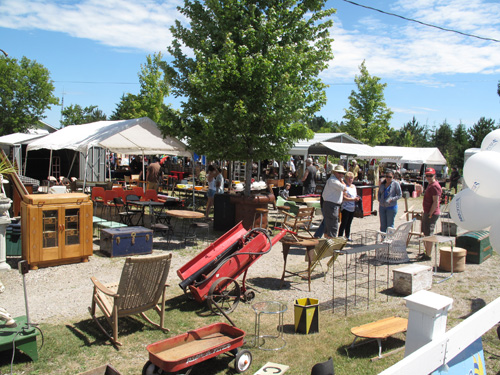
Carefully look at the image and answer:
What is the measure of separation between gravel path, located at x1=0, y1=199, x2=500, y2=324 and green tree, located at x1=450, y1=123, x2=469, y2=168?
35752 mm

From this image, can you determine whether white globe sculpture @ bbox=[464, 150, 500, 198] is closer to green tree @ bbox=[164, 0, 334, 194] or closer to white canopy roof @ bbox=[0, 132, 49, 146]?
green tree @ bbox=[164, 0, 334, 194]

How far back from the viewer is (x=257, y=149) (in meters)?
11.9

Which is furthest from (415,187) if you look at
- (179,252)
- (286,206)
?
(179,252)

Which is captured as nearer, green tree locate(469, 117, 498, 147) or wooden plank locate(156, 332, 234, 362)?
wooden plank locate(156, 332, 234, 362)

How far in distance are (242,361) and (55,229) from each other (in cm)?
489

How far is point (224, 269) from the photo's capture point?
5.93 meters

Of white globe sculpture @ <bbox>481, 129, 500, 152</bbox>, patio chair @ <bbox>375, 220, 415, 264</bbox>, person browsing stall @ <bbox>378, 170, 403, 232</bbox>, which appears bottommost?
patio chair @ <bbox>375, 220, 415, 264</bbox>

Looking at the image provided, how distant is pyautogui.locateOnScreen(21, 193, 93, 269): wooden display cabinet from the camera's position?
7391 millimetres

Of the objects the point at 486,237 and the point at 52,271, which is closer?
the point at 52,271

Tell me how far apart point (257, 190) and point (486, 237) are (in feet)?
25.6

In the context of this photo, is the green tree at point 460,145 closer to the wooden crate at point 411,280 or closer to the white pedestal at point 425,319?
the wooden crate at point 411,280

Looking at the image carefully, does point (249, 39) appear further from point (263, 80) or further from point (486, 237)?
point (486, 237)

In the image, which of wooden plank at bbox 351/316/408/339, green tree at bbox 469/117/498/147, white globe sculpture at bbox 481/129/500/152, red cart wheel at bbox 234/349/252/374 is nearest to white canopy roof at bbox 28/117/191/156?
red cart wheel at bbox 234/349/252/374

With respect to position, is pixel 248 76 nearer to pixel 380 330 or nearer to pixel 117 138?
pixel 117 138
